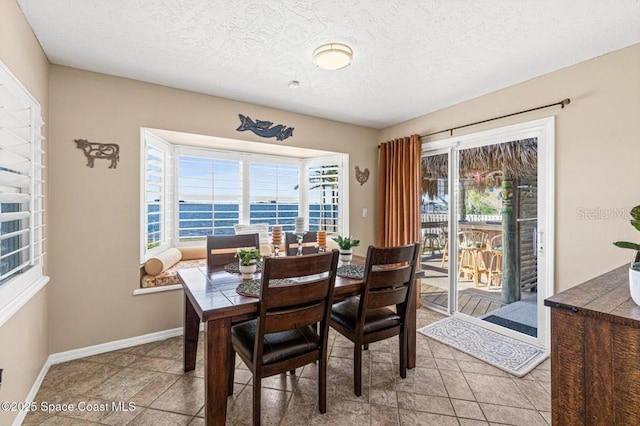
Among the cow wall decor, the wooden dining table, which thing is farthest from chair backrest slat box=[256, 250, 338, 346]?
the cow wall decor

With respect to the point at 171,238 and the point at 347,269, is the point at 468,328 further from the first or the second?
the point at 171,238

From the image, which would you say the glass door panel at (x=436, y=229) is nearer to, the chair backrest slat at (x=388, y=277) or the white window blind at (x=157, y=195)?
the chair backrest slat at (x=388, y=277)

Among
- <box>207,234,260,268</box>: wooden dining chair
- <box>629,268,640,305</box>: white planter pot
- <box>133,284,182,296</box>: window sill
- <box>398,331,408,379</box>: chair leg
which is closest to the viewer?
<box>629,268,640,305</box>: white planter pot

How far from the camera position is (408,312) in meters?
2.20

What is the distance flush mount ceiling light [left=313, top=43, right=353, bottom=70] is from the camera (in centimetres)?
208

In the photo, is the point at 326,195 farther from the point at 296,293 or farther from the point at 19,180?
A: the point at 19,180

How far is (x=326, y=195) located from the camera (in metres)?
4.29

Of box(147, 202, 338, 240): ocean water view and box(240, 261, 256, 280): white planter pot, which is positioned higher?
box(147, 202, 338, 240): ocean water view

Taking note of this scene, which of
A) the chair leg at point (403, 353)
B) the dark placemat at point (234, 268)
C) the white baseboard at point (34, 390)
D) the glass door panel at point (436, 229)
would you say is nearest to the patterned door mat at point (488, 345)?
the glass door panel at point (436, 229)

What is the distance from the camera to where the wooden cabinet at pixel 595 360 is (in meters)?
1.01

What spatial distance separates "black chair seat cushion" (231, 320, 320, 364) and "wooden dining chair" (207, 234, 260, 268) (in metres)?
0.77

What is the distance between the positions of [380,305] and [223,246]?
142 centimetres

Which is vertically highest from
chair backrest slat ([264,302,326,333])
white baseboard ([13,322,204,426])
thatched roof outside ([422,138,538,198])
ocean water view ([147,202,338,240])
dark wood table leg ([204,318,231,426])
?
thatched roof outside ([422,138,538,198])

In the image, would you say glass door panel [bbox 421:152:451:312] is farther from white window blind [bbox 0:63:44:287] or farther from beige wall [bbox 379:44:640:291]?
white window blind [bbox 0:63:44:287]
